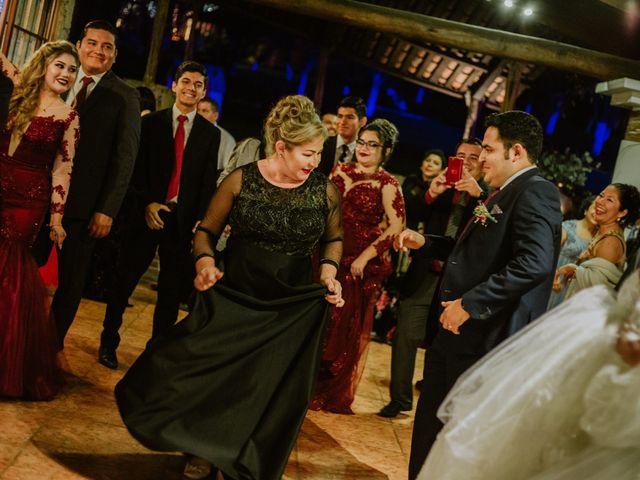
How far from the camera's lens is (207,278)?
3.59 meters

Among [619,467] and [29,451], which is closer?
[619,467]

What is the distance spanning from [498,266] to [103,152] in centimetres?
261

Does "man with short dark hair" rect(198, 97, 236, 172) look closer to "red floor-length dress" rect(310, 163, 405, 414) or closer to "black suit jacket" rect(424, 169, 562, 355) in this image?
"red floor-length dress" rect(310, 163, 405, 414)

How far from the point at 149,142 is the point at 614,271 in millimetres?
3343

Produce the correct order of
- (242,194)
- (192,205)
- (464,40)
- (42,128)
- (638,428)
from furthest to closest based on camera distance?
(464,40)
(192,205)
(42,128)
(242,194)
(638,428)

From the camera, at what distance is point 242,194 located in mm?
3795

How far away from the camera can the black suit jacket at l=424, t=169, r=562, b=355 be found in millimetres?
3252

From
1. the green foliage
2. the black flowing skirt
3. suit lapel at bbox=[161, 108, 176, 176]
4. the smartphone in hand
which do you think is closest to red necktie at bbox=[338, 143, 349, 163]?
suit lapel at bbox=[161, 108, 176, 176]

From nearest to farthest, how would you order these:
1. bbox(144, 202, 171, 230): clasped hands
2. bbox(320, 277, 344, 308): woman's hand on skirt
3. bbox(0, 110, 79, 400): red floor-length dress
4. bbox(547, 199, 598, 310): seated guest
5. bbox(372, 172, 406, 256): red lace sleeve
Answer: bbox(320, 277, 344, 308): woman's hand on skirt, bbox(0, 110, 79, 400): red floor-length dress, bbox(144, 202, 171, 230): clasped hands, bbox(372, 172, 406, 256): red lace sleeve, bbox(547, 199, 598, 310): seated guest

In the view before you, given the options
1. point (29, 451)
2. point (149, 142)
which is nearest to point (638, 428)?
point (29, 451)

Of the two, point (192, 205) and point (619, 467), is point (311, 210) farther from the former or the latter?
point (619, 467)

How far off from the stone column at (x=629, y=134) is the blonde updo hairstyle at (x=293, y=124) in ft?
17.5

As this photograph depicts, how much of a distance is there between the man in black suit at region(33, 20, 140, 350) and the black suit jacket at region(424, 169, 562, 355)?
2.26 m

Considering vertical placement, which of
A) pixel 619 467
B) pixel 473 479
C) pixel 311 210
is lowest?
pixel 473 479
